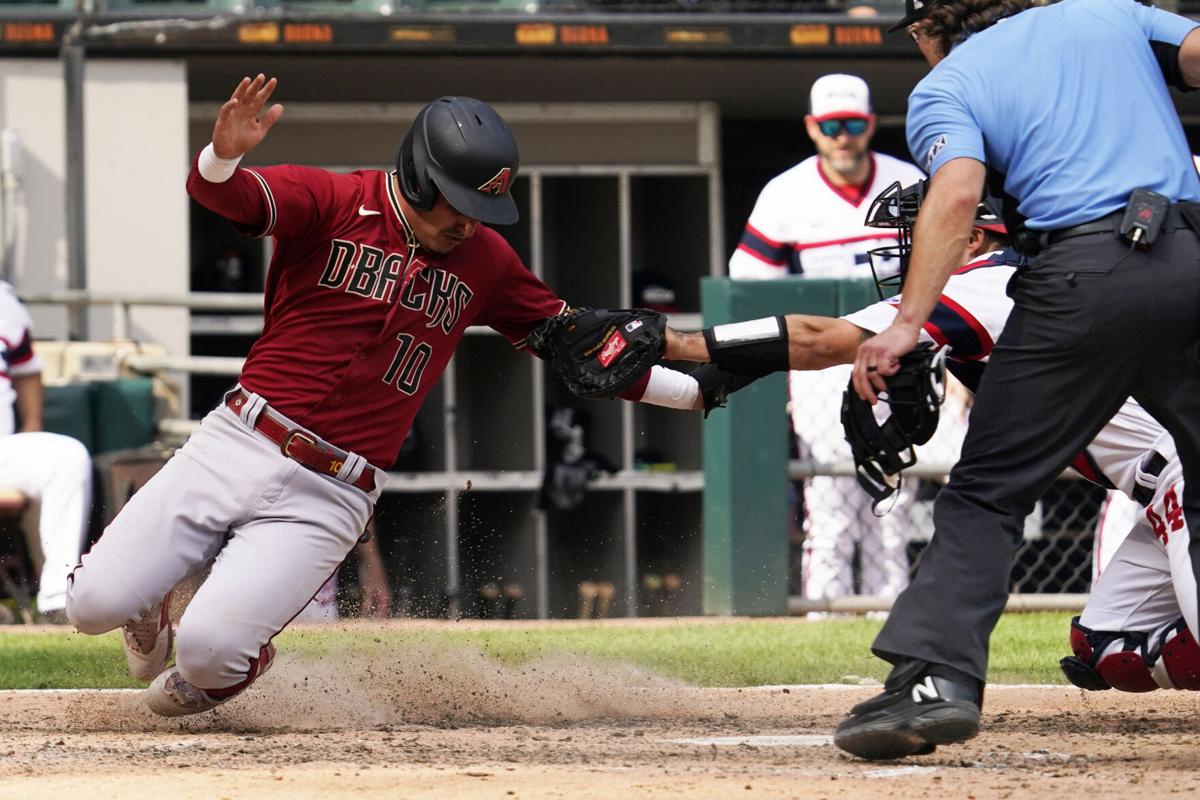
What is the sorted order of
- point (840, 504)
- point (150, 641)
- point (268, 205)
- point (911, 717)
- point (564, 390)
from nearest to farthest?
point (911, 717)
point (268, 205)
point (150, 641)
point (840, 504)
point (564, 390)

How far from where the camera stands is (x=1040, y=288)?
411 centimetres

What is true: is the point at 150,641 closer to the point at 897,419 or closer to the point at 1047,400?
the point at 897,419

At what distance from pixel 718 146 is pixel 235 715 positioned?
701cm

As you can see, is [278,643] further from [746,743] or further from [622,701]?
[746,743]

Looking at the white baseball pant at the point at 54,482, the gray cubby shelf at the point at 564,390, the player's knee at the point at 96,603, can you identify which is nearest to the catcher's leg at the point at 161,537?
the player's knee at the point at 96,603

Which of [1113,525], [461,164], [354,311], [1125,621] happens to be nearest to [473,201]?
[461,164]

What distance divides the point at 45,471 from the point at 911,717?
16.6ft

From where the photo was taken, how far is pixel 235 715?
5.25 metres

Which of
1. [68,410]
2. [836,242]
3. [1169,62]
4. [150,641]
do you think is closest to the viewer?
[1169,62]

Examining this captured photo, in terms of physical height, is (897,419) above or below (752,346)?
below

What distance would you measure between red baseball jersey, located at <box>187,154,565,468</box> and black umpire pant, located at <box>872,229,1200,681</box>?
160 centimetres

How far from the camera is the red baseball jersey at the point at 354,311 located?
493 centimetres

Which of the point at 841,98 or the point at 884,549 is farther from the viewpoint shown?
the point at 841,98

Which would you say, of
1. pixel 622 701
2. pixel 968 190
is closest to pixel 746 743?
pixel 622 701
